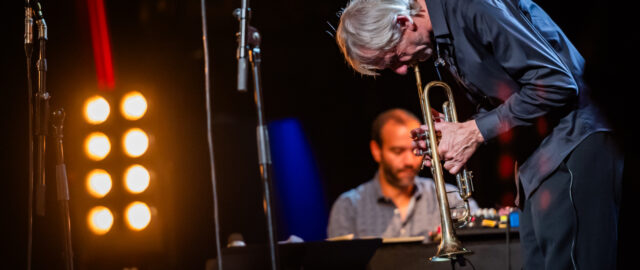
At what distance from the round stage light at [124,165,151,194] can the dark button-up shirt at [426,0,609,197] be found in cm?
332

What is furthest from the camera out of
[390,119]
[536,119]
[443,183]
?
[390,119]

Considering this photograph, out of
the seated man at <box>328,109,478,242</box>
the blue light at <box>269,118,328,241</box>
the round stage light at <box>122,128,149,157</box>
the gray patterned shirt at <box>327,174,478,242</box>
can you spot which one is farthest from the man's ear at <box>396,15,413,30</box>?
the blue light at <box>269,118,328,241</box>

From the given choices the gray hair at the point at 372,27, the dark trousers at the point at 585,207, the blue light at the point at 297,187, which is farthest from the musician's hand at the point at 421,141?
the blue light at the point at 297,187

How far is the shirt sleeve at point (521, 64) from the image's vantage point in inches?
77.0

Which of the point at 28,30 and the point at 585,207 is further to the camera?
the point at 28,30

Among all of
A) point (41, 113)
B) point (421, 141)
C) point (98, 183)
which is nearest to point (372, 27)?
point (421, 141)

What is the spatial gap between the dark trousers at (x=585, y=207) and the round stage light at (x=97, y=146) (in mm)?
3797

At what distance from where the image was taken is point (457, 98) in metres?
2.73

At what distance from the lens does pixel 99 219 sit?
4688mm

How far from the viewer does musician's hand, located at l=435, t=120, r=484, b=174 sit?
2174 mm

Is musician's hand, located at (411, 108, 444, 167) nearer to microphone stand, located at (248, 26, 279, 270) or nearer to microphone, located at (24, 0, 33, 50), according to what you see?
microphone stand, located at (248, 26, 279, 270)

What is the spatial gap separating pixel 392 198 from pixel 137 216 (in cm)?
230

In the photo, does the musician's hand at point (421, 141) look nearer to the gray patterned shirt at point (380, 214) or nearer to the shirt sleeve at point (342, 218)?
the gray patterned shirt at point (380, 214)

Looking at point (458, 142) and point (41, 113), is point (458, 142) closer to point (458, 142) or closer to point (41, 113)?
point (458, 142)
